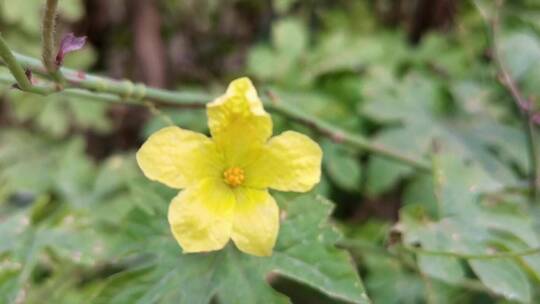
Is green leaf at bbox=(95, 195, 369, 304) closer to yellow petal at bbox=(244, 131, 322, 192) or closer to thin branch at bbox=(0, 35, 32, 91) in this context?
yellow petal at bbox=(244, 131, 322, 192)

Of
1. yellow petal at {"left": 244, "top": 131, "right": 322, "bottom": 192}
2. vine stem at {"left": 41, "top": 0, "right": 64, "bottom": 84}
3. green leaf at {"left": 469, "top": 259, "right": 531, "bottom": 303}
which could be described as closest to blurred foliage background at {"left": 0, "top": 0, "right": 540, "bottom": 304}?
green leaf at {"left": 469, "top": 259, "right": 531, "bottom": 303}

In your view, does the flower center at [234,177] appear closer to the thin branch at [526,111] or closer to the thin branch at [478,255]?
the thin branch at [478,255]

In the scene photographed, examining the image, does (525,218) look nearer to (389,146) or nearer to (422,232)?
(422,232)

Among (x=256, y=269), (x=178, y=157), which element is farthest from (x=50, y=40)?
(x=256, y=269)

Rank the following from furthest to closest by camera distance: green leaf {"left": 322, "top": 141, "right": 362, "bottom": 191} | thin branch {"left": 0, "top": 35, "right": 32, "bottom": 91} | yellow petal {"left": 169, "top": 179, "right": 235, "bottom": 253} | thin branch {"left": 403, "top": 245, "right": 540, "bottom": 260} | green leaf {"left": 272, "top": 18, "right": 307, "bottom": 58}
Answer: green leaf {"left": 272, "top": 18, "right": 307, "bottom": 58}
green leaf {"left": 322, "top": 141, "right": 362, "bottom": 191}
thin branch {"left": 403, "top": 245, "right": 540, "bottom": 260}
yellow petal {"left": 169, "top": 179, "right": 235, "bottom": 253}
thin branch {"left": 0, "top": 35, "right": 32, "bottom": 91}

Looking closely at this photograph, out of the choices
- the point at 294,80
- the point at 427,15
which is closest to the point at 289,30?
the point at 294,80

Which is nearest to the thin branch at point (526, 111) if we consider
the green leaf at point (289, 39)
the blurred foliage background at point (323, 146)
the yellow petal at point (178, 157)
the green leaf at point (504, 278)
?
the blurred foliage background at point (323, 146)
